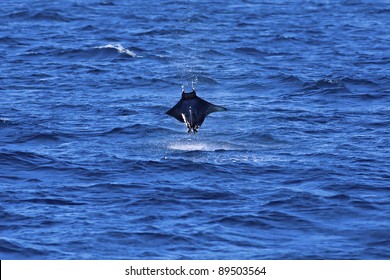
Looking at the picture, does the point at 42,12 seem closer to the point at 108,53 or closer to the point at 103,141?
the point at 108,53

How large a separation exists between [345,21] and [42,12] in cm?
2226

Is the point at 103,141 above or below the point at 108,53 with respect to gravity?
below

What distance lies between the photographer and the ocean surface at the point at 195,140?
32.2m

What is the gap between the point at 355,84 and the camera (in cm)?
5494

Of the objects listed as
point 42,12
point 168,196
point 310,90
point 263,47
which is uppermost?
point 42,12

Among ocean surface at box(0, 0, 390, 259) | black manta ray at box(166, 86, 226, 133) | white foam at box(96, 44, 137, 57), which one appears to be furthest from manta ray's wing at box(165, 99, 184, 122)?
white foam at box(96, 44, 137, 57)

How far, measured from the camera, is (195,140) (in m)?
43.8

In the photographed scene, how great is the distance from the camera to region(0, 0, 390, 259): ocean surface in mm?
32156

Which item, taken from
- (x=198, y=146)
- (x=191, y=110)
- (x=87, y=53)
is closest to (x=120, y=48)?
(x=87, y=53)

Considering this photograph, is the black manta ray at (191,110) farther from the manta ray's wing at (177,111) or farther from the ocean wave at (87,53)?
the ocean wave at (87,53)

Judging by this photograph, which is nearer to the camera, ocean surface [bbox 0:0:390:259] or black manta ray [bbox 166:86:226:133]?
ocean surface [bbox 0:0:390:259]

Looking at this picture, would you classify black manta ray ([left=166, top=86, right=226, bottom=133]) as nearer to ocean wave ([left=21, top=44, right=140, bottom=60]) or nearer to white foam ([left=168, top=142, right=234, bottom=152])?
white foam ([left=168, top=142, right=234, bottom=152])

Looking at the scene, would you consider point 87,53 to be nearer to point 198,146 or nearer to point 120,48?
point 120,48

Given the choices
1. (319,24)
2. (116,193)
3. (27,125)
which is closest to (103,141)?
(27,125)
